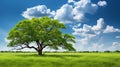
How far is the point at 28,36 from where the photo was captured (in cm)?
7994

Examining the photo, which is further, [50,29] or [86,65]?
[50,29]

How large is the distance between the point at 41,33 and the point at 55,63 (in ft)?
64.3

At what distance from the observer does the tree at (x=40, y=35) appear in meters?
79.1

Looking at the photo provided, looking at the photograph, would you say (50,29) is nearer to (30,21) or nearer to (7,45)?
(30,21)

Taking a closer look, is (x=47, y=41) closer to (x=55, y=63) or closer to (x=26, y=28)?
(x=26, y=28)

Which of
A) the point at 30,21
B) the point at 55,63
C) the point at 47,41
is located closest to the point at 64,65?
the point at 55,63

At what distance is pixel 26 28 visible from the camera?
266 feet

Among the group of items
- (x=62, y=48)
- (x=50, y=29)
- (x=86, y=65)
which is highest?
(x=50, y=29)

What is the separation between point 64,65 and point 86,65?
396cm

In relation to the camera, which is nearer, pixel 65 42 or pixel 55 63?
pixel 55 63

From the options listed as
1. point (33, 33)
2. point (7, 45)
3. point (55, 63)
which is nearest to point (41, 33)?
point (33, 33)

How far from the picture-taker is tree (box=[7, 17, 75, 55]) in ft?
259

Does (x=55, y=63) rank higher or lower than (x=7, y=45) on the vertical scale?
A: lower

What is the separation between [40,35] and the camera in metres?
78.4
